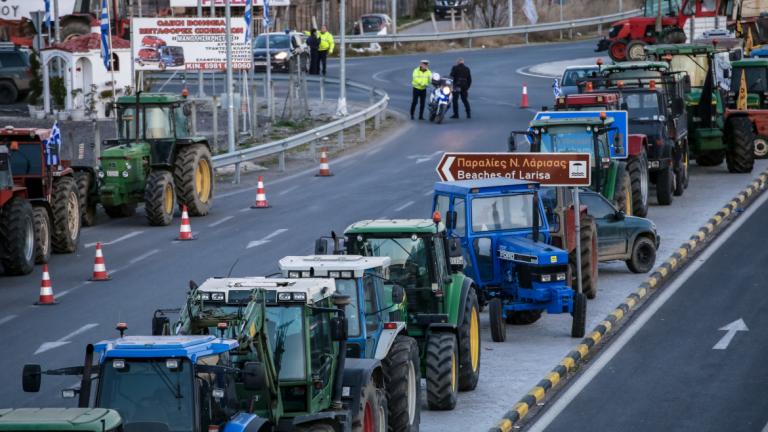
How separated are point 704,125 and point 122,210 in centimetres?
1394

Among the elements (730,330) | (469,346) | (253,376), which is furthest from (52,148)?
(253,376)

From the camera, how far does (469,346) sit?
53.8 ft

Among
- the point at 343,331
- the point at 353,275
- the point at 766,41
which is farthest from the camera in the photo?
the point at 766,41

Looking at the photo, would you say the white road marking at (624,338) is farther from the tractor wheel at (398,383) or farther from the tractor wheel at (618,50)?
the tractor wheel at (618,50)

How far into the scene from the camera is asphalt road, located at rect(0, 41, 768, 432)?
59.0 ft

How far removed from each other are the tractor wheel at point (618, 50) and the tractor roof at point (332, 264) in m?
39.2

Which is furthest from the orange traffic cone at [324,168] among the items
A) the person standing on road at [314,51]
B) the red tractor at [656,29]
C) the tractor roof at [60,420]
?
the tractor roof at [60,420]

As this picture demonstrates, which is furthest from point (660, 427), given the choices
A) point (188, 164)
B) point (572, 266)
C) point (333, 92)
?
point (333, 92)

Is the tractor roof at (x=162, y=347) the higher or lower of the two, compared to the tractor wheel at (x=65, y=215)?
higher

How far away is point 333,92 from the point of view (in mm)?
51938

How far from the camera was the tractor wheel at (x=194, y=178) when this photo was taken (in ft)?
93.8

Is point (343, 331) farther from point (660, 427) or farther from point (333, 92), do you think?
point (333, 92)

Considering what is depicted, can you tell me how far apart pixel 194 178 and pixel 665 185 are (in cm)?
987

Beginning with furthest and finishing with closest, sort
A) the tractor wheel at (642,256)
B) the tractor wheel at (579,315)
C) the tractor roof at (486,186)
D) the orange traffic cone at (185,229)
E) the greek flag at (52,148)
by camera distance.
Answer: the orange traffic cone at (185,229), the greek flag at (52,148), the tractor wheel at (642,256), the tractor wheel at (579,315), the tractor roof at (486,186)
